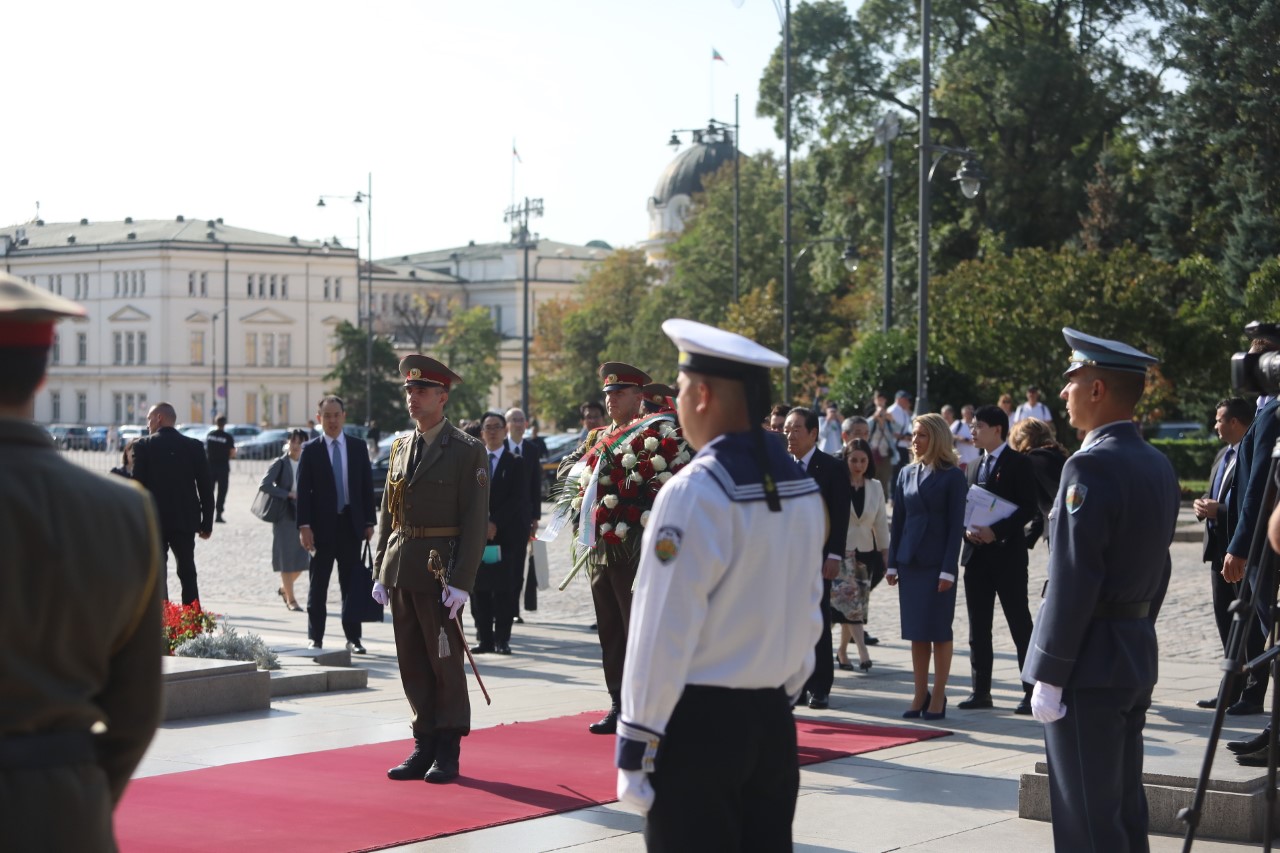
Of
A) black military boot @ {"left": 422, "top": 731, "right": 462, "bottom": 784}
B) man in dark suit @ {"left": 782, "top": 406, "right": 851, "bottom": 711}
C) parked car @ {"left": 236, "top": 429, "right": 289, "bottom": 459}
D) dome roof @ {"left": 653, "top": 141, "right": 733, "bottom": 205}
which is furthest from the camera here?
dome roof @ {"left": 653, "top": 141, "right": 733, "bottom": 205}

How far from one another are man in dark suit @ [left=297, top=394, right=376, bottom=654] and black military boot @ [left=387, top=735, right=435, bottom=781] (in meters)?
5.10

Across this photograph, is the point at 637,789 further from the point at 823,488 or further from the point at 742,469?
the point at 823,488

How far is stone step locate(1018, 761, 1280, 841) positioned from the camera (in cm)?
731

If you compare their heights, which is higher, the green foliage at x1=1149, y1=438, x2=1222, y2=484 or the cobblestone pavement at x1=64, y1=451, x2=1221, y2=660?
the green foliage at x1=1149, y1=438, x2=1222, y2=484

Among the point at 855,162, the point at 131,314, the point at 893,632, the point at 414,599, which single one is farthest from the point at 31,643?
the point at 131,314

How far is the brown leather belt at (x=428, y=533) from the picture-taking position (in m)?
8.84

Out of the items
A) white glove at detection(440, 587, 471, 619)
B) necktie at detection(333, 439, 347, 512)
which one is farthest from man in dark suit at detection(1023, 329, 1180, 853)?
necktie at detection(333, 439, 347, 512)

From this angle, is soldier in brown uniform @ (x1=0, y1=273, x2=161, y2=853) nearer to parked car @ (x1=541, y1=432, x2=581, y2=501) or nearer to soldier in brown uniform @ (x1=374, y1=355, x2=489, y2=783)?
soldier in brown uniform @ (x1=374, y1=355, x2=489, y2=783)

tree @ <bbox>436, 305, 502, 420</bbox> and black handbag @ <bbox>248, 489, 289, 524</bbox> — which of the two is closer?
black handbag @ <bbox>248, 489, 289, 524</bbox>

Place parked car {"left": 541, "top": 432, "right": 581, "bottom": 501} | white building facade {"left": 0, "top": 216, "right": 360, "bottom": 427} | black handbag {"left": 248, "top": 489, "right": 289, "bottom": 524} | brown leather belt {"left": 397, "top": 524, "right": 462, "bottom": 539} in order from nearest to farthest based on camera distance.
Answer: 1. brown leather belt {"left": 397, "top": 524, "right": 462, "bottom": 539}
2. black handbag {"left": 248, "top": 489, "right": 289, "bottom": 524}
3. parked car {"left": 541, "top": 432, "right": 581, "bottom": 501}
4. white building facade {"left": 0, "top": 216, "right": 360, "bottom": 427}

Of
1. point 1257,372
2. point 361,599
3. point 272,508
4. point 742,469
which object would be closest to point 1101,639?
point 1257,372

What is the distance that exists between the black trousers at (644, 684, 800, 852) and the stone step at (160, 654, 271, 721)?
22.1ft

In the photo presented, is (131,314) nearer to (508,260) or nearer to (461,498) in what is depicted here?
(508,260)

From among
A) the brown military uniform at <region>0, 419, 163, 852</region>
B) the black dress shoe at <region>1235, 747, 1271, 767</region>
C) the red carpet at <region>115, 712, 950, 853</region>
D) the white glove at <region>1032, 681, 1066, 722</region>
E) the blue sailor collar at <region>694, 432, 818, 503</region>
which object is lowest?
the red carpet at <region>115, 712, 950, 853</region>
